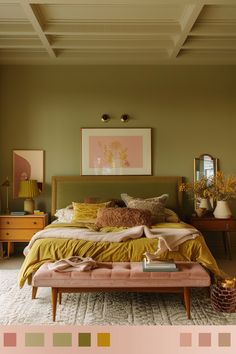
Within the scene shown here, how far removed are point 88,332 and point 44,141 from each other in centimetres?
532

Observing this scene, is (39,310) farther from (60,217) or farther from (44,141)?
(44,141)

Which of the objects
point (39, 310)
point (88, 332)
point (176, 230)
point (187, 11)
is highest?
point (187, 11)

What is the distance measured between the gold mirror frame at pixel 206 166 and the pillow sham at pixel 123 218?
1685 millimetres

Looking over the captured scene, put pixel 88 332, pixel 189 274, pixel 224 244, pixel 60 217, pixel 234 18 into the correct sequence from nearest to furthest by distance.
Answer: pixel 88 332
pixel 189 274
pixel 234 18
pixel 60 217
pixel 224 244

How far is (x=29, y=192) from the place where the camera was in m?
5.34

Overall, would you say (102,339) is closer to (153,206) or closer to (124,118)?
(153,206)

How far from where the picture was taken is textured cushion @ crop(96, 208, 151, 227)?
4266 mm

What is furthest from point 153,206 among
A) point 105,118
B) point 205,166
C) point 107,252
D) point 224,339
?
point 224,339

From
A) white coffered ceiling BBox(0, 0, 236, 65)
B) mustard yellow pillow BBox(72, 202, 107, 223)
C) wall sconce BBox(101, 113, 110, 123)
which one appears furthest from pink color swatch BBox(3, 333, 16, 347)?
wall sconce BBox(101, 113, 110, 123)

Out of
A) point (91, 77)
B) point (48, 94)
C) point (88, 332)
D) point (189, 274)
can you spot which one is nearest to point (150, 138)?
point (91, 77)

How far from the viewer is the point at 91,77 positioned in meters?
5.77

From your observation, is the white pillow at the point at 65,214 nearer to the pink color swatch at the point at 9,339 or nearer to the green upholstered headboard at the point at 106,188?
the green upholstered headboard at the point at 106,188

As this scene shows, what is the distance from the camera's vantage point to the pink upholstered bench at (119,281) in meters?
2.99

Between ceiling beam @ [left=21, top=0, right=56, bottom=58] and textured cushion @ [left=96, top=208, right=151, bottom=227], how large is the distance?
238cm
